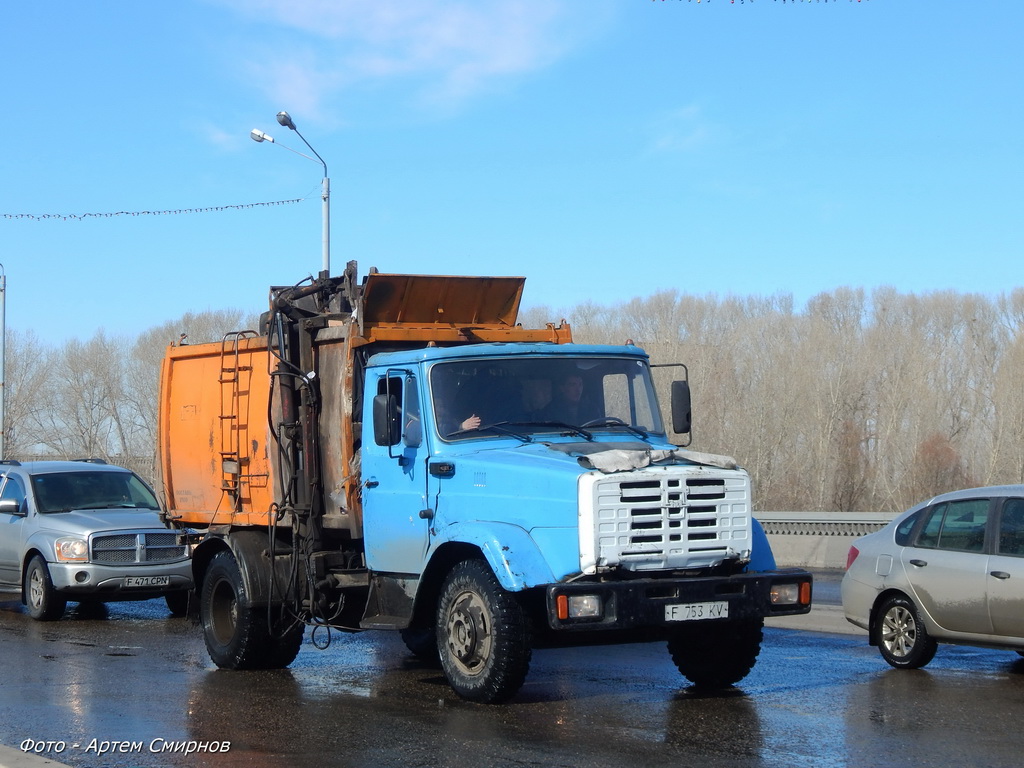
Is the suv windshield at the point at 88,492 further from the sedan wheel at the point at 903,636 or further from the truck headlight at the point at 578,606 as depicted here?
the truck headlight at the point at 578,606

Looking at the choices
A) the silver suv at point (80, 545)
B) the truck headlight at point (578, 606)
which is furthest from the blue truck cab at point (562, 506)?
the silver suv at point (80, 545)

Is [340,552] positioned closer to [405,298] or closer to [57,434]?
[405,298]

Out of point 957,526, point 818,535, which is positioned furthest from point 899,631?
point 818,535

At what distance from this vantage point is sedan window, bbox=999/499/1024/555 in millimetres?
9719

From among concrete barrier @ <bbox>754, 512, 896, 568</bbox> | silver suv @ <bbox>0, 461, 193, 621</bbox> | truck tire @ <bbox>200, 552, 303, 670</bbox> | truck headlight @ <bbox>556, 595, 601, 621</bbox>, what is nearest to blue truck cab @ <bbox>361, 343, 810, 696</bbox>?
truck headlight @ <bbox>556, 595, 601, 621</bbox>

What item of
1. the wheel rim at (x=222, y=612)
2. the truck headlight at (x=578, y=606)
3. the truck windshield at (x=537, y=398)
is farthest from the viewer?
the wheel rim at (x=222, y=612)

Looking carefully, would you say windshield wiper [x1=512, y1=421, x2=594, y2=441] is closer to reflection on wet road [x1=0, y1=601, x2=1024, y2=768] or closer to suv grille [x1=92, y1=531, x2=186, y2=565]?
reflection on wet road [x1=0, y1=601, x2=1024, y2=768]

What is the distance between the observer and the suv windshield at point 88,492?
16312 mm

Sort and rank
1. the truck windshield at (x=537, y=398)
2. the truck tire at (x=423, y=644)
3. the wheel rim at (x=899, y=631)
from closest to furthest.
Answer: the truck windshield at (x=537, y=398), the wheel rim at (x=899, y=631), the truck tire at (x=423, y=644)

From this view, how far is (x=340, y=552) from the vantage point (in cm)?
1045

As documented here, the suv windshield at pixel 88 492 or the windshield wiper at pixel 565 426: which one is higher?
the windshield wiper at pixel 565 426

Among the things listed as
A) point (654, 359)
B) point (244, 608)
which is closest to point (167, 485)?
point (244, 608)

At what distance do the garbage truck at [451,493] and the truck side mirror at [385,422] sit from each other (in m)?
0.02

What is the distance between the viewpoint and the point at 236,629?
10594mm
